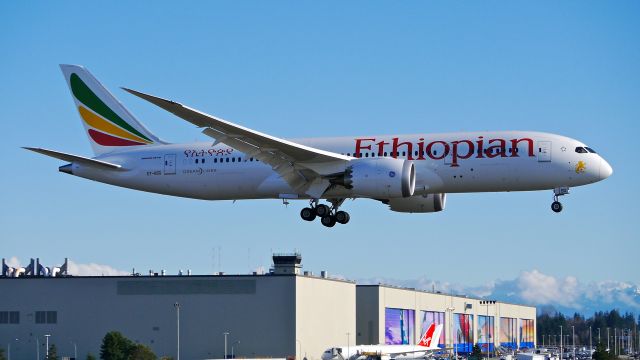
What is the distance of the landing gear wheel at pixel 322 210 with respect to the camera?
214ft

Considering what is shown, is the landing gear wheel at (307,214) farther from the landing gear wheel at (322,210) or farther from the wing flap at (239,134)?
the wing flap at (239,134)

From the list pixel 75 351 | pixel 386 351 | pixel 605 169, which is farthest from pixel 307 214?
pixel 75 351

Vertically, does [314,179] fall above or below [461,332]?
above

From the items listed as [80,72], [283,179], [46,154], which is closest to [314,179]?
[283,179]

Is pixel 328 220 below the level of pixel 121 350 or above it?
above

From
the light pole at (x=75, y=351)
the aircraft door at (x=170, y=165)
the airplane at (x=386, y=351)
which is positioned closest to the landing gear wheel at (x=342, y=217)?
the aircraft door at (x=170, y=165)

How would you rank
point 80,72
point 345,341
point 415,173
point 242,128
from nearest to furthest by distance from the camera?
point 242,128 → point 415,173 → point 80,72 → point 345,341

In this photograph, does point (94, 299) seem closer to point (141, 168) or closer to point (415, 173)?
point (141, 168)

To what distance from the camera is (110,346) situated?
104 metres

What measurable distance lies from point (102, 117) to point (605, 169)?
33.8 m

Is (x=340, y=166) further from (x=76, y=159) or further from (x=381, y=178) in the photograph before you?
(x=76, y=159)

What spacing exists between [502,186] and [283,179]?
13.0 metres

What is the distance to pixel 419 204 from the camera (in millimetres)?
67125

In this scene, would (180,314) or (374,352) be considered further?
(180,314)
